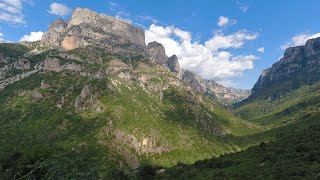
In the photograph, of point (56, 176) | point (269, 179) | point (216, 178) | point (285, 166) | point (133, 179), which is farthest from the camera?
point (133, 179)

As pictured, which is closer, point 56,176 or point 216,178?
point 56,176

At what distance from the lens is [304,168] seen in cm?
11444

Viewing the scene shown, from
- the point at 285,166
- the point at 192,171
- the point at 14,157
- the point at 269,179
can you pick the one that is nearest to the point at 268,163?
the point at 285,166

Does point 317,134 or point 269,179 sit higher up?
point 317,134

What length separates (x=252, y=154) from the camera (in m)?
159

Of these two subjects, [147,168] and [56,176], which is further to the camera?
[147,168]

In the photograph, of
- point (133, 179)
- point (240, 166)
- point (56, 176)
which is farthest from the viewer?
point (133, 179)

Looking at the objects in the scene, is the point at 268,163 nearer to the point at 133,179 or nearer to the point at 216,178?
the point at 216,178

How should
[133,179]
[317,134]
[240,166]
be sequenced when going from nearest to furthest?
[240,166] → [317,134] → [133,179]

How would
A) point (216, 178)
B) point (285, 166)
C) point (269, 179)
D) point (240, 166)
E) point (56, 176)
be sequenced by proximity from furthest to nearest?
point (240, 166) < point (216, 178) < point (285, 166) < point (269, 179) < point (56, 176)

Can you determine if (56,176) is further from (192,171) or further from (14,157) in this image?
(192,171)

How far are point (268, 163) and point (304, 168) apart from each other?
18.8 metres

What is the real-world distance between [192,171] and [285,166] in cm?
4494

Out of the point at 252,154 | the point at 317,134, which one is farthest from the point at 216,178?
the point at 317,134
